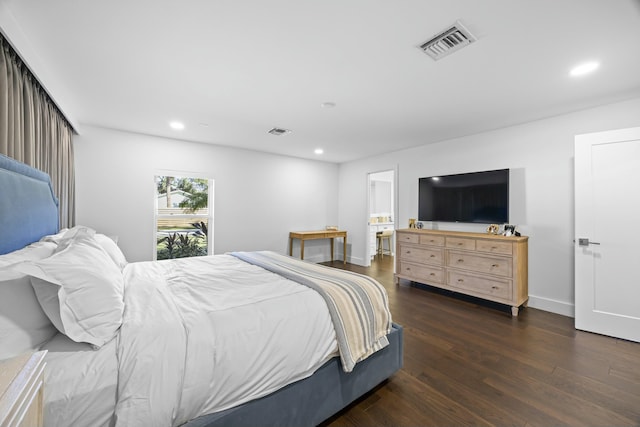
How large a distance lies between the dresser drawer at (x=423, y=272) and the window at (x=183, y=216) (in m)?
3.46

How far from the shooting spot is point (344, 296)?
5.80 ft

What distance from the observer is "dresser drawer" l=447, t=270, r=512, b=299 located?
330cm

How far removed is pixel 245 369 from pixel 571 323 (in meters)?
3.69

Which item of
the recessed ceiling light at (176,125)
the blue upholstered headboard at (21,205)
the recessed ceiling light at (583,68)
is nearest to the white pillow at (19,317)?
the blue upholstered headboard at (21,205)

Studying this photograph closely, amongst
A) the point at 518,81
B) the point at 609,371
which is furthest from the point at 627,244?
the point at 518,81

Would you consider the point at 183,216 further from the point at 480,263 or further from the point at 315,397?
the point at 480,263

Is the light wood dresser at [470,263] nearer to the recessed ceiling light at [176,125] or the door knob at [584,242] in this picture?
the door knob at [584,242]

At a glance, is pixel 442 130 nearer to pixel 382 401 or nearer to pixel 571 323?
pixel 571 323

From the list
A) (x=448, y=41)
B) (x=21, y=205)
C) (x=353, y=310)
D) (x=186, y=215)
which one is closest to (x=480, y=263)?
(x=353, y=310)

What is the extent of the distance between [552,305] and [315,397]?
137 inches

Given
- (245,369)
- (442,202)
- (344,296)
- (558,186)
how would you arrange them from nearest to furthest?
(245,369) < (344,296) < (558,186) < (442,202)

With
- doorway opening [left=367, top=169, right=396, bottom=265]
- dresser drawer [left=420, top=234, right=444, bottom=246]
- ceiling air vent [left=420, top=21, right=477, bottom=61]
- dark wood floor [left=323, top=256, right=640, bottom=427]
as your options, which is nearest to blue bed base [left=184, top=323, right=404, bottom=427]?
dark wood floor [left=323, top=256, right=640, bottom=427]

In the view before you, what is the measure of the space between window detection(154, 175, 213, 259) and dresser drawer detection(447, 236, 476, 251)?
4.02 meters

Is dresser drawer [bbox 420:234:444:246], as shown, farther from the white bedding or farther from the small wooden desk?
the white bedding
